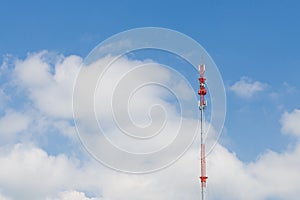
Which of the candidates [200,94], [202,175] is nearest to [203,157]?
[202,175]

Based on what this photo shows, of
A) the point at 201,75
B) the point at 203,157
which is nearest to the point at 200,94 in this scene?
the point at 201,75

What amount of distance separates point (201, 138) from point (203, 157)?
91.8 inches

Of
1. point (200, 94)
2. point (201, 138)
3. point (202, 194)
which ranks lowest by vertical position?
point (202, 194)

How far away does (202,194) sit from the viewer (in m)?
74.8

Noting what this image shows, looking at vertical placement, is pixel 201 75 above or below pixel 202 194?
above

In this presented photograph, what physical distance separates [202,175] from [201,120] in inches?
260

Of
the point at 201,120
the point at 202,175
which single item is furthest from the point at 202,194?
the point at 201,120

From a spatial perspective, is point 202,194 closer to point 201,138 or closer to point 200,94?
point 201,138

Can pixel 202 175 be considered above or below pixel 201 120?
below

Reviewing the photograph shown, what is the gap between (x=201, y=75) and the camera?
78000mm

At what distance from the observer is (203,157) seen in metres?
75.7

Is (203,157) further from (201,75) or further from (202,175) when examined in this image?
(201,75)

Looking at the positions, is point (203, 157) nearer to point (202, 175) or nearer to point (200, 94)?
point (202, 175)

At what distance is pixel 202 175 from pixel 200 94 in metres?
9.96
